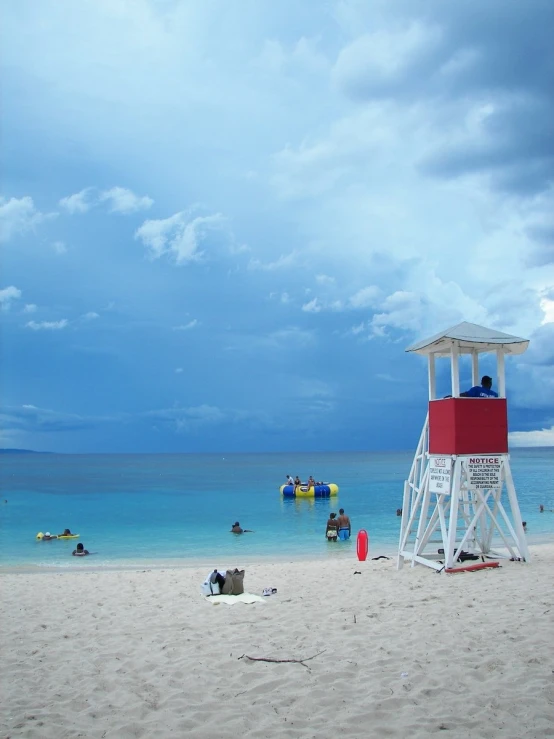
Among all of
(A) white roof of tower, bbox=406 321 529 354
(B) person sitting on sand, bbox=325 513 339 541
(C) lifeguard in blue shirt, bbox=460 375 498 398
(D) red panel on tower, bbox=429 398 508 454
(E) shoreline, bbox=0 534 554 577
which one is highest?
(A) white roof of tower, bbox=406 321 529 354

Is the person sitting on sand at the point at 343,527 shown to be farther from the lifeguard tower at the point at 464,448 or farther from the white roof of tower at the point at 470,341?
the white roof of tower at the point at 470,341

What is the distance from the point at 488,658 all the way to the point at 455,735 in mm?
1882

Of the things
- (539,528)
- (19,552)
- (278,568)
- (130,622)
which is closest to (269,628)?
(130,622)

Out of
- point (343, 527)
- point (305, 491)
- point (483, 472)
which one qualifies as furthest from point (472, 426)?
point (305, 491)

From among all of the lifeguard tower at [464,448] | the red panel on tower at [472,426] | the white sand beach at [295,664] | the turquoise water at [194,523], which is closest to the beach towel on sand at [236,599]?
the white sand beach at [295,664]

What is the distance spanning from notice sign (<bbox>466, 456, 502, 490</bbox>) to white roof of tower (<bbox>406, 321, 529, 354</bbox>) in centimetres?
219

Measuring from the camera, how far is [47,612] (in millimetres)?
9656

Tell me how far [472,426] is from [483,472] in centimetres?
90

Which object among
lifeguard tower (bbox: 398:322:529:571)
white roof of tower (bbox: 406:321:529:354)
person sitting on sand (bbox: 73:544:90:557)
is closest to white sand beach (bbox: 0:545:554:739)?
lifeguard tower (bbox: 398:322:529:571)

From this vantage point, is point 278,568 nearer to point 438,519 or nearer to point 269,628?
point 438,519

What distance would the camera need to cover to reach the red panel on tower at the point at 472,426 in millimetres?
11555

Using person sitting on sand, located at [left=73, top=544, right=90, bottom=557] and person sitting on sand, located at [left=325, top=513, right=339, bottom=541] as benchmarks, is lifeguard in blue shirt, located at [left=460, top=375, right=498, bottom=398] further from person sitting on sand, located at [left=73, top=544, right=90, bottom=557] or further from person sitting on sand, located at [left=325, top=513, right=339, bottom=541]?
person sitting on sand, located at [left=73, top=544, right=90, bottom=557]

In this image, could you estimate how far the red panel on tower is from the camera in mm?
→ 11555

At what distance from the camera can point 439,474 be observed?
11930 millimetres
